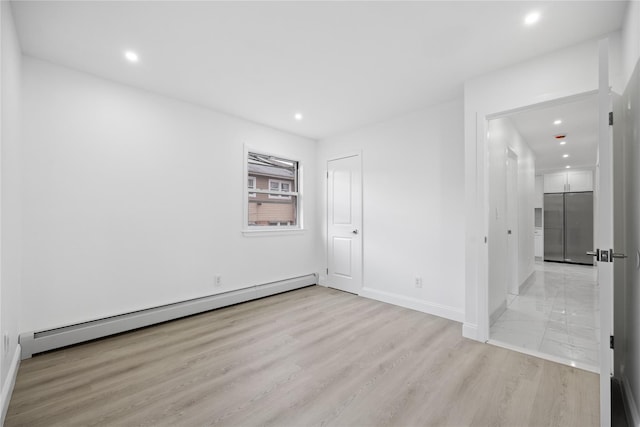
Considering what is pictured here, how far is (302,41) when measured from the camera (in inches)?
A: 90.7

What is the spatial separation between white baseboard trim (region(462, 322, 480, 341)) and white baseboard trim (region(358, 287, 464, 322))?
449 millimetres

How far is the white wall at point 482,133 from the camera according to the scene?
2.47 meters

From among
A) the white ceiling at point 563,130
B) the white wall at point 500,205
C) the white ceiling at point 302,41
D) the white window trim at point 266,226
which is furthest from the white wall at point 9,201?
the white wall at point 500,205

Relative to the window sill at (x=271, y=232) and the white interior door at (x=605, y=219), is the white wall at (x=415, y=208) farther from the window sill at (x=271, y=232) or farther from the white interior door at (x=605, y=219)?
the white interior door at (x=605, y=219)

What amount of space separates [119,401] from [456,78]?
3.95 metres

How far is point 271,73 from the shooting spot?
2811 mm

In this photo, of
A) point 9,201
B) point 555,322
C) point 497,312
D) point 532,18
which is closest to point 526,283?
point 555,322

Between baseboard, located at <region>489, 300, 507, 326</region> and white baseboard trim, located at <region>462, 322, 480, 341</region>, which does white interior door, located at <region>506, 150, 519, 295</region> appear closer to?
baseboard, located at <region>489, 300, 507, 326</region>

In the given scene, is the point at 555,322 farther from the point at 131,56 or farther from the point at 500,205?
the point at 131,56

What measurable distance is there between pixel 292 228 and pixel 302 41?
296cm

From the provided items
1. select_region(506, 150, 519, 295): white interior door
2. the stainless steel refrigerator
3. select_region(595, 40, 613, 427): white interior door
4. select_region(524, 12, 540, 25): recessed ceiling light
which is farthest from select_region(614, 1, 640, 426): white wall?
the stainless steel refrigerator

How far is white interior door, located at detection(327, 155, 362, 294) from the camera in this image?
4453mm

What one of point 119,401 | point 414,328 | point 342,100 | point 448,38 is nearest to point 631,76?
point 448,38

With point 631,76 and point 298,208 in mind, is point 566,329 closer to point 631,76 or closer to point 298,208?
point 631,76
